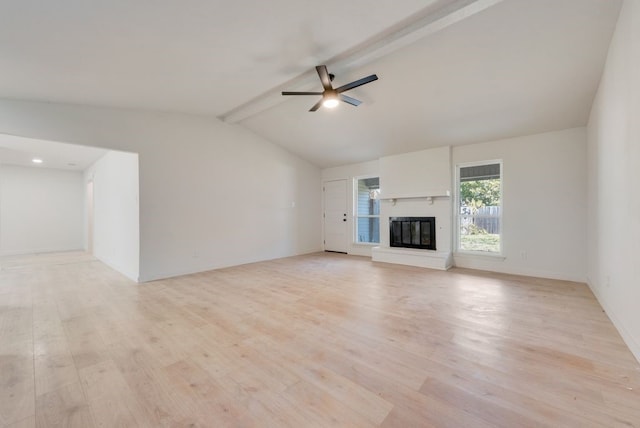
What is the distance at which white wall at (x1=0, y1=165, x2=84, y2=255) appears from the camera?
21.9ft

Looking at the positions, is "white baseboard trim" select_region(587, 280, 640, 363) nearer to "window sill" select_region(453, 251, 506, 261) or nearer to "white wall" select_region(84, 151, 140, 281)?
"window sill" select_region(453, 251, 506, 261)

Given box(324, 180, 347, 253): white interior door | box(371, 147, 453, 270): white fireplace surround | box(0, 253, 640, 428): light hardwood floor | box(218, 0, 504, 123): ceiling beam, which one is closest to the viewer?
box(0, 253, 640, 428): light hardwood floor

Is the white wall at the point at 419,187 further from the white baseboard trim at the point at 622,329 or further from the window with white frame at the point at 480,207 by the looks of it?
the white baseboard trim at the point at 622,329

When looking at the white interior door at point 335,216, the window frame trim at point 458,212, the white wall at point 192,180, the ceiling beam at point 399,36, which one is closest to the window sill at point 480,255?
the window frame trim at point 458,212

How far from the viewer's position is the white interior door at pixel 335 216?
6941 mm

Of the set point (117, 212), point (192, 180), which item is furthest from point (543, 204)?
point (117, 212)

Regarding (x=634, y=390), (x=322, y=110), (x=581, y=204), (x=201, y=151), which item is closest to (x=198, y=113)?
(x=201, y=151)

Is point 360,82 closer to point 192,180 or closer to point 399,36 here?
point 399,36

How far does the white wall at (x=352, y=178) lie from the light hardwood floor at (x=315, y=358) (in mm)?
3015

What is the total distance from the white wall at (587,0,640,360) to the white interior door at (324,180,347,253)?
4644mm

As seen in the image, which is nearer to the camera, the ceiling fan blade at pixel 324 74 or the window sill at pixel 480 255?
the ceiling fan blade at pixel 324 74

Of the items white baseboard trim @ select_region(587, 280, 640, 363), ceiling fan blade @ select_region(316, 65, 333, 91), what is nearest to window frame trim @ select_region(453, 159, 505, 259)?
white baseboard trim @ select_region(587, 280, 640, 363)

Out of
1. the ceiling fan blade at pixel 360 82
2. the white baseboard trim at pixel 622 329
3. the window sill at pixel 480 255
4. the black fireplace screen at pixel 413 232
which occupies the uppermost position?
the ceiling fan blade at pixel 360 82

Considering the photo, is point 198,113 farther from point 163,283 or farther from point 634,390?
point 634,390
